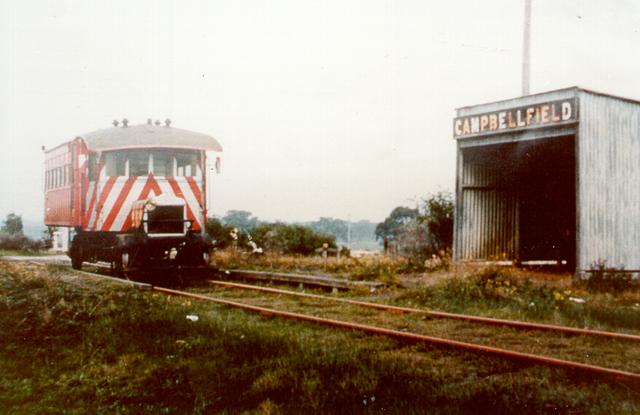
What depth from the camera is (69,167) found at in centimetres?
1447

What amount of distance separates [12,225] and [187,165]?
53.1 ft

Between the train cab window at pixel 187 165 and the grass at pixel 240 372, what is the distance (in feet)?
20.0

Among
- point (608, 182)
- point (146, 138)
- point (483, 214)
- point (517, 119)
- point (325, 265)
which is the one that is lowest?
point (325, 265)

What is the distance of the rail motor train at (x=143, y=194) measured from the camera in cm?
1247

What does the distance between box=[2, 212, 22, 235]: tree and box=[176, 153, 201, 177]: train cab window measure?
49.9 feet

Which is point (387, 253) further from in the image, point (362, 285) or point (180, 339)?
point (180, 339)

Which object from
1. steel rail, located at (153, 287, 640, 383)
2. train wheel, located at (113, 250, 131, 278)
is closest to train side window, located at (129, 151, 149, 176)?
train wheel, located at (113, 250, 131, 278)

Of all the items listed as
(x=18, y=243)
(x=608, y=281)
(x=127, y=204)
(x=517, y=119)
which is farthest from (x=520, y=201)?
(x=18, y=243)

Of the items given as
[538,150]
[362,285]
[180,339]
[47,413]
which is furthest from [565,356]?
[538,150]

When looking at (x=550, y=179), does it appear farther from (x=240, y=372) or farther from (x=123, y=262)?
(x=240, y=372)

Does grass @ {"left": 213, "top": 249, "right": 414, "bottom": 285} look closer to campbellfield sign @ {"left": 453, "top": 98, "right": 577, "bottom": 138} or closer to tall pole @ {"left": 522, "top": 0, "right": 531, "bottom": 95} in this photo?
campbellfield sign @ {"left": 453, "top": 98, "right": 577, "bottom": 138}

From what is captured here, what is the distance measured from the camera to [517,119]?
1458 centimetres

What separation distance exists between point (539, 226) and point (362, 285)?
371 inches

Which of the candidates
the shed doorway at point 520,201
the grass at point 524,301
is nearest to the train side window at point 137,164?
the grass at point 524,301
